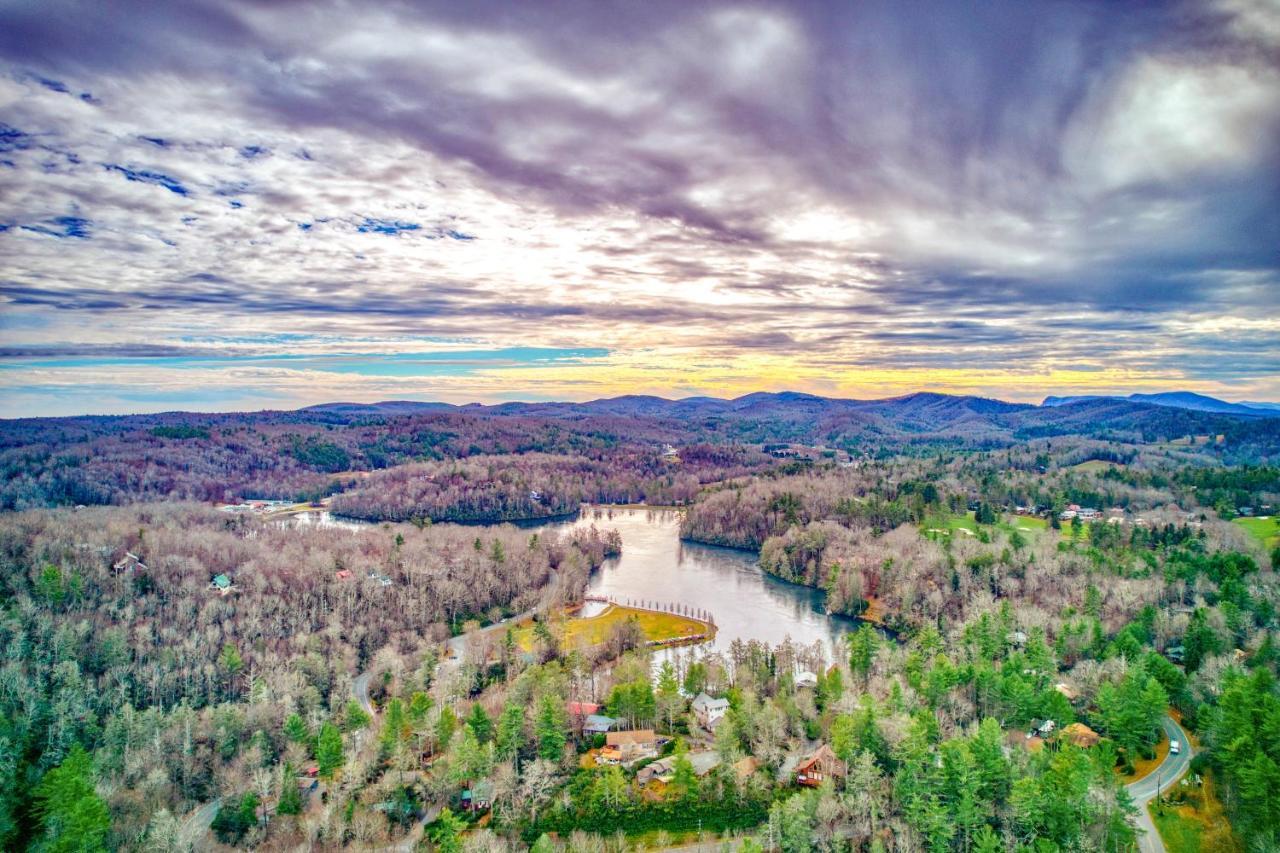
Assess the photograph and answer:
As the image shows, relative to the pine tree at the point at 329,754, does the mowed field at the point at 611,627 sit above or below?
below

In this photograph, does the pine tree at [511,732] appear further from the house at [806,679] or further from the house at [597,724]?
the house at [806,679]

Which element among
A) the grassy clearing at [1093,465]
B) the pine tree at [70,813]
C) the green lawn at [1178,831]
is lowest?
the green lawn at [1178,831]

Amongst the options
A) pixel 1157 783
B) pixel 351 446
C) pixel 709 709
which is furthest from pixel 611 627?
pixel 351 446

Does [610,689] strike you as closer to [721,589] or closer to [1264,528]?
[721,589]

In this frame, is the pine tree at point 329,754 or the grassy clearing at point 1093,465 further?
the grassy clearing at point 1093,465

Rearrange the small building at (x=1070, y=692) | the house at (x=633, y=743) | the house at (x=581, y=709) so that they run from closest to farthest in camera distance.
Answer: the house at (x=633, y=743), the house at (x=581, y=709), the small building at (x=1070, y=692)

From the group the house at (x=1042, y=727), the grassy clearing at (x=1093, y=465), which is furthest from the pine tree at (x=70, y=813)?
the grassy clearing at (x=1093, y=465)

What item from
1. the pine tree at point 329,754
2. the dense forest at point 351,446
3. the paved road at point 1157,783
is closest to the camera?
the paved road at point 1157,783

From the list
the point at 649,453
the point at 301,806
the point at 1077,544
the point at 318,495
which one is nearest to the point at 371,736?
the point at 301,806
